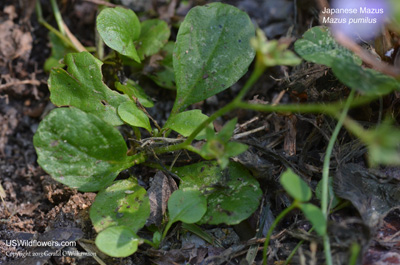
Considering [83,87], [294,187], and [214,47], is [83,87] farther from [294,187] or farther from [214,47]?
[294,187]

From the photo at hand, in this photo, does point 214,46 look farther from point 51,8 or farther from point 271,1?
point 51,8

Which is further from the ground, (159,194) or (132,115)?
(132,115)

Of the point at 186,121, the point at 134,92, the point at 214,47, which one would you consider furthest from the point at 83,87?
the point at 214,47

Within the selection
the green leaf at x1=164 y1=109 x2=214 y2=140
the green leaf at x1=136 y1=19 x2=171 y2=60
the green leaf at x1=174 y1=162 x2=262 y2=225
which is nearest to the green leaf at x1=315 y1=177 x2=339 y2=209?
the green leaf at x1=174 y1=162 x2=262 y2=225

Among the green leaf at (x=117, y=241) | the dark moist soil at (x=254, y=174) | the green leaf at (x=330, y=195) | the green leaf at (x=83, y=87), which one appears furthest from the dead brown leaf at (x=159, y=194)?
the green leaf at (x=330, y=195)

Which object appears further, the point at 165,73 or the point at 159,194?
the point at 165,73

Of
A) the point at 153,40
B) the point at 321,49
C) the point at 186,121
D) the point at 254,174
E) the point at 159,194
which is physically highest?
the point at 321,49

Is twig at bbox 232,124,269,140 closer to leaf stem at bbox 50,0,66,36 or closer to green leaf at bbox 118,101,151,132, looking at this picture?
green leaf at bbox 118,101,151,132
